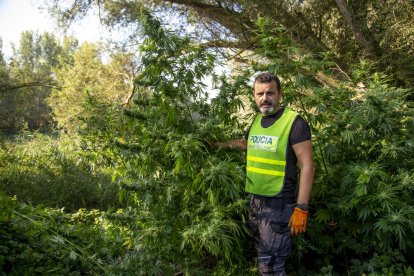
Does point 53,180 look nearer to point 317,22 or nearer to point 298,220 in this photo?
point 298,220

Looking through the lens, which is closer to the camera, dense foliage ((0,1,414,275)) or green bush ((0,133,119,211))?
dense foliage ((0,1,414,275))

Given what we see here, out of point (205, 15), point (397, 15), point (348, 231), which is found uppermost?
point (205, 15)

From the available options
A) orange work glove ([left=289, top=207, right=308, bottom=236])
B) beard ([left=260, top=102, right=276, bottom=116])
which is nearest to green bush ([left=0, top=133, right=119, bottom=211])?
beard ([left=260, top=102, right=276, bottom=116])

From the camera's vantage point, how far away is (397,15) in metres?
6.95

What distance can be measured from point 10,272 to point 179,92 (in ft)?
6.71

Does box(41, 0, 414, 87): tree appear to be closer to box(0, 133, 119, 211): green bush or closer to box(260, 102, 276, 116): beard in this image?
box(260, 102, 276, 116): beard

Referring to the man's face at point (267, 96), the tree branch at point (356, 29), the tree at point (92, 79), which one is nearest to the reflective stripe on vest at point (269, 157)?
the man's face at point (267, 96)

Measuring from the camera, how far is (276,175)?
2811mm

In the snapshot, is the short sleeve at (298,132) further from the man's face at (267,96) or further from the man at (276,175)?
the man's face at (267,96)

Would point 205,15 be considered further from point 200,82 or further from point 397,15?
A: point 200,82

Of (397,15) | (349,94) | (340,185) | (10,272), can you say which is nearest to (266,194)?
(340,185)

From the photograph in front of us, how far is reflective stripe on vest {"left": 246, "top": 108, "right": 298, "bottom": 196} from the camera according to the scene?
2.77 m

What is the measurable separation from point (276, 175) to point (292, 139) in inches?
12.0

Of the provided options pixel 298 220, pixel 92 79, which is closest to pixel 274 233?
pixel 298 220
